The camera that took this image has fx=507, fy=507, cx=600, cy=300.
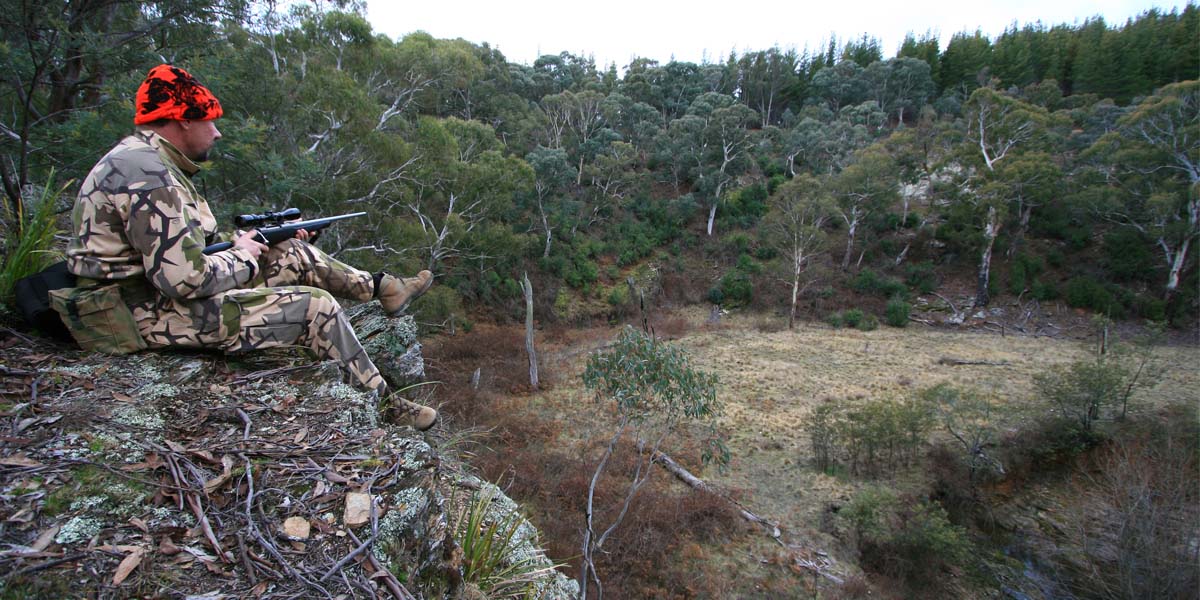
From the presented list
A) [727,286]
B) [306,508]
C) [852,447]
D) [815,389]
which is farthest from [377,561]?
[727,286]

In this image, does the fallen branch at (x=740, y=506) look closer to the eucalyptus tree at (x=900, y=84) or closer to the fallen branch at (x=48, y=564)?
the fallen branch at (x=48, y=564)

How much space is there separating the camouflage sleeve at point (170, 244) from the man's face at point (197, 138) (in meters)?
0.29

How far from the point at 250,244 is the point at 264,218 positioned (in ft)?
0.89

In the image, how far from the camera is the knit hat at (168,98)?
1960mm

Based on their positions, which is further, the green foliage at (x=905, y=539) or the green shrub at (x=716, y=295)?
the green shrub at (x=716, y=295)

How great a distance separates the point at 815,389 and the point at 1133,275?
674 inches

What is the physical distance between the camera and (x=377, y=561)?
4.48 feet

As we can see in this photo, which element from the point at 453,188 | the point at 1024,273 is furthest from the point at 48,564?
the point at 1024,273

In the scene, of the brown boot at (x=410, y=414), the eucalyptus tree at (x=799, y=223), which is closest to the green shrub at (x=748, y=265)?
→ the eucalyptus tree at (x=799, y=223)

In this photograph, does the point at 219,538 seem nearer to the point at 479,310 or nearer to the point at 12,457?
the point at 12,457

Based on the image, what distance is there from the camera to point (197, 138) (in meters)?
2.08

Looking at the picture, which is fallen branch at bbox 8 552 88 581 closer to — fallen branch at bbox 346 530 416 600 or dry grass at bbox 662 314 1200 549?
fallen branch at bbox 346 530 416 600

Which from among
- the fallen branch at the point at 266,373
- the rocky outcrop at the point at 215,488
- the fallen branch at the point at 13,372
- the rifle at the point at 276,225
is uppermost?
the rifle at the point at 276,225

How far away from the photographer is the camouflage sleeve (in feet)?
6.06
